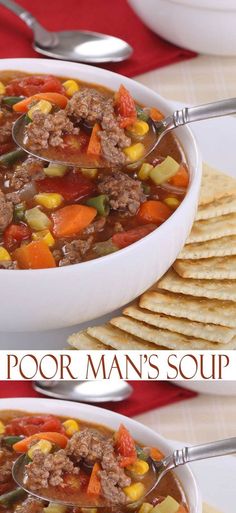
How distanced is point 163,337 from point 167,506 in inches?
26.4

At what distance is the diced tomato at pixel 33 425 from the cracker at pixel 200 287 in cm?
64

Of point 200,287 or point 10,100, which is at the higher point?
point 10,100

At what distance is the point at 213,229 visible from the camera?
3.91 m

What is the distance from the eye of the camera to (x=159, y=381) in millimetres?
3779

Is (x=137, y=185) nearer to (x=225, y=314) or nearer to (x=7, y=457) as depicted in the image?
(x=225, y=314)

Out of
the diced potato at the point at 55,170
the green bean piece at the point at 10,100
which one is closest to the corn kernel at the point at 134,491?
the diced potato at the point at 55,170

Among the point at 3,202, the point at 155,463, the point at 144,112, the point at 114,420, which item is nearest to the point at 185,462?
the point at 155,463

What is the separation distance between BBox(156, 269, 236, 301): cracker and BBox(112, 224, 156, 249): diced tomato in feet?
0.99

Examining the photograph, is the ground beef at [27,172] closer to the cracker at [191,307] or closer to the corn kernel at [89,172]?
the corn kernel at [89,172]

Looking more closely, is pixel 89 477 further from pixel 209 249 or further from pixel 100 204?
pixel 209 249

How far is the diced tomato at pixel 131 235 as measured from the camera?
137 inches

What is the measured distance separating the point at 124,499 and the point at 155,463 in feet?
0.61

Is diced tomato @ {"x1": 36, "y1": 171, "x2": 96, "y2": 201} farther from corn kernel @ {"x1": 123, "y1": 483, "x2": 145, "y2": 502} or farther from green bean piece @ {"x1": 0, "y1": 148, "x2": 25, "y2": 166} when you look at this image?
corn kernel @ {"x1": 123, "y1": 483, "x2": 145, "y2": 502}

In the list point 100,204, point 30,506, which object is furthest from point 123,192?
point 30,506
